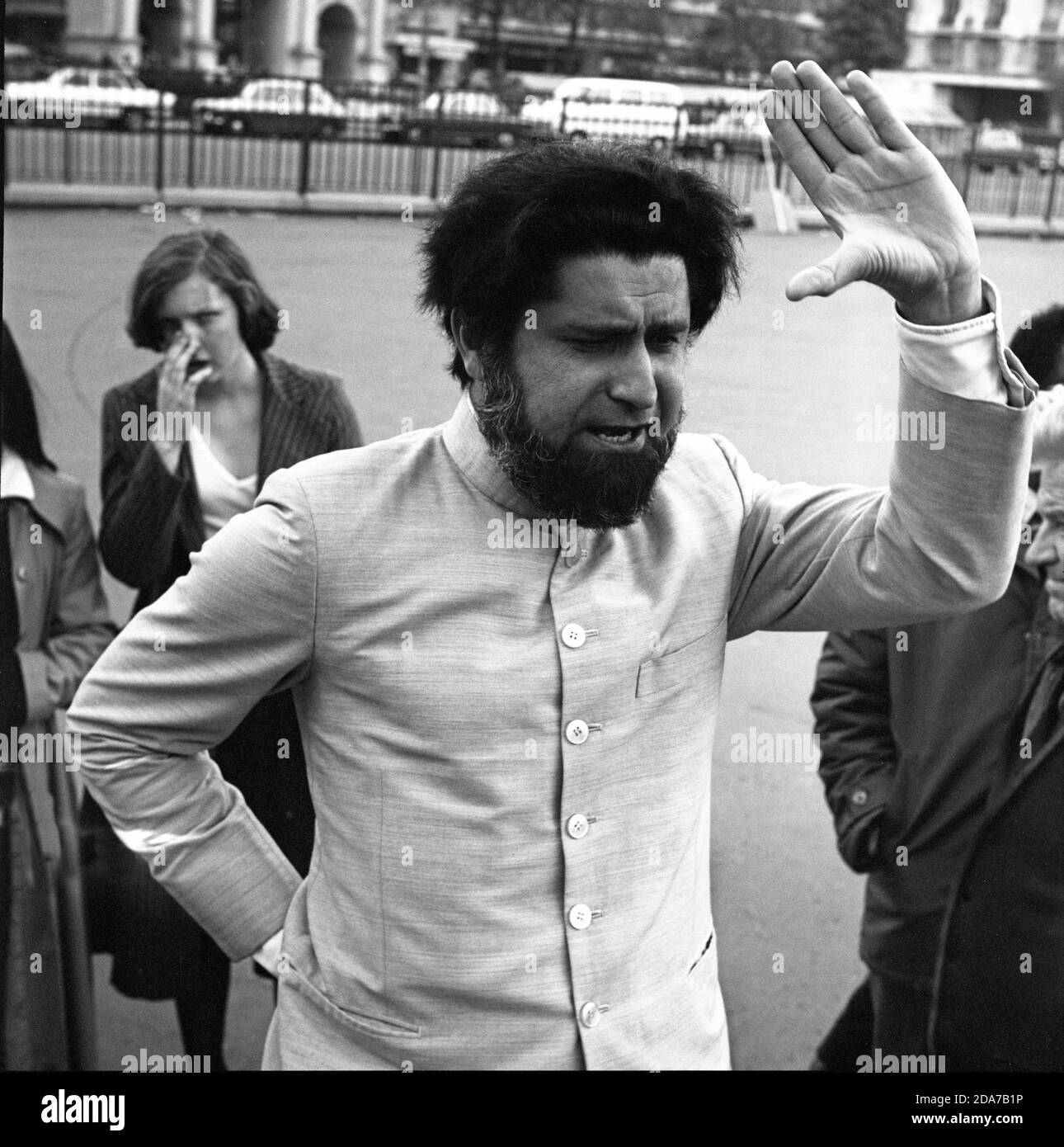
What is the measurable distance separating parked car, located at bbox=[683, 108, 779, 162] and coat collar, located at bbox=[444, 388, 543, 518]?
1234cm

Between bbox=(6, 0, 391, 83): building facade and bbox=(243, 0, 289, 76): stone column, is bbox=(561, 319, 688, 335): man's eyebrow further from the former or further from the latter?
bbox=(243, 0, 289, 76): stone column

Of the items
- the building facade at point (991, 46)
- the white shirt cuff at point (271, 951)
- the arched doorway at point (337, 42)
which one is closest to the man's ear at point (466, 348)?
the white shirt cuff at point (271, 951)

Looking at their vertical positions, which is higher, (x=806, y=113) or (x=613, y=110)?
(x=613, y=110)

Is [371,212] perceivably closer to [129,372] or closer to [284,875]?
[129,372]

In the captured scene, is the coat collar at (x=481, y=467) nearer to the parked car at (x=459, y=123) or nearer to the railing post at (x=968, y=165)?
the railing post at (x=968, y=165)

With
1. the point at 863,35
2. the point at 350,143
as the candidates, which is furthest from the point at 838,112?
the point at 350,143

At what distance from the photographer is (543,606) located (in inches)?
67.6

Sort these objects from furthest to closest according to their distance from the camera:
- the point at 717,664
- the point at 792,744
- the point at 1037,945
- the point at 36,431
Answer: the point at 792,744 < the point at 36,431 < the point at 1037,945 < the point at 717,664

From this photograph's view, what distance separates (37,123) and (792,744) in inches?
500

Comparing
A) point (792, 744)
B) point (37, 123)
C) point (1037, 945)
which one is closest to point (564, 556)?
point (1037, 945)

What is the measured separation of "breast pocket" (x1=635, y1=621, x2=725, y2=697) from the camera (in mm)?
1724

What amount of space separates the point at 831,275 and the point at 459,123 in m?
14.2

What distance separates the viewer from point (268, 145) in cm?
1507

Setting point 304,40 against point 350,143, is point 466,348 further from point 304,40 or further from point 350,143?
point 350,143
